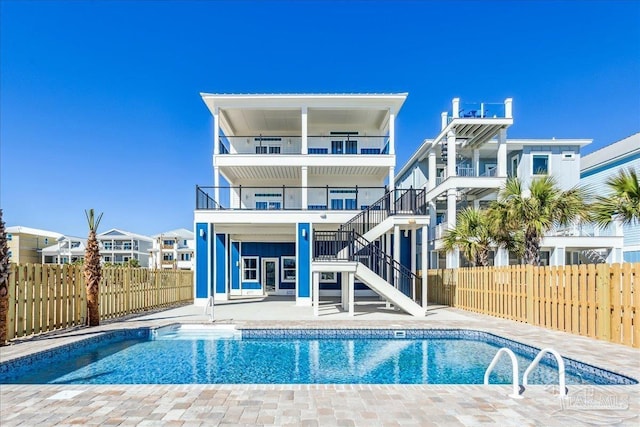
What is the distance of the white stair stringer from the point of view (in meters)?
12.0

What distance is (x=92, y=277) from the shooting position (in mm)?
10398

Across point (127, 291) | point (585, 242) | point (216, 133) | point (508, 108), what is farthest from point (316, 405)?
point (585, 242)

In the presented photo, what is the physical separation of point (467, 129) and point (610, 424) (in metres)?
19.0

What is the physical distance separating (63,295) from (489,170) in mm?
22135

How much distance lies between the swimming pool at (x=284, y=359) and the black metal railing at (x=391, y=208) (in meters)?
4.71

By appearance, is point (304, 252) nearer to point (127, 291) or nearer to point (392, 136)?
point (392, 136)

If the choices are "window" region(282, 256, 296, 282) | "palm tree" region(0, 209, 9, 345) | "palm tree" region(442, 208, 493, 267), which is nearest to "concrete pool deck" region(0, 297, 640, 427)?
"palm tree" region(0, 209, 9, 345)

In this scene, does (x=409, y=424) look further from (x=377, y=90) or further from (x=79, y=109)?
(x=79, y=109)

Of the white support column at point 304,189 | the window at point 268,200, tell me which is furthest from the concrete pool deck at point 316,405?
the window at point 268,200

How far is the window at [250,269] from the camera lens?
2227 cm

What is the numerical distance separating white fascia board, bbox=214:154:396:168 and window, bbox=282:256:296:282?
705cm

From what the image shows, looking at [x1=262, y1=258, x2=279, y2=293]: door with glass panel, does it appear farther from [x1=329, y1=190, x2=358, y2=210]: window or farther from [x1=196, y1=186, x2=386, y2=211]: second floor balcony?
[x1=329, y1=190, x2=358, y2=210]: window

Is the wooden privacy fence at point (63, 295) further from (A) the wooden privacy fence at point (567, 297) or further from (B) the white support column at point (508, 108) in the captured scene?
(B) the white support column at point (508, 108)

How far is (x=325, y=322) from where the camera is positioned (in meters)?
10.6
